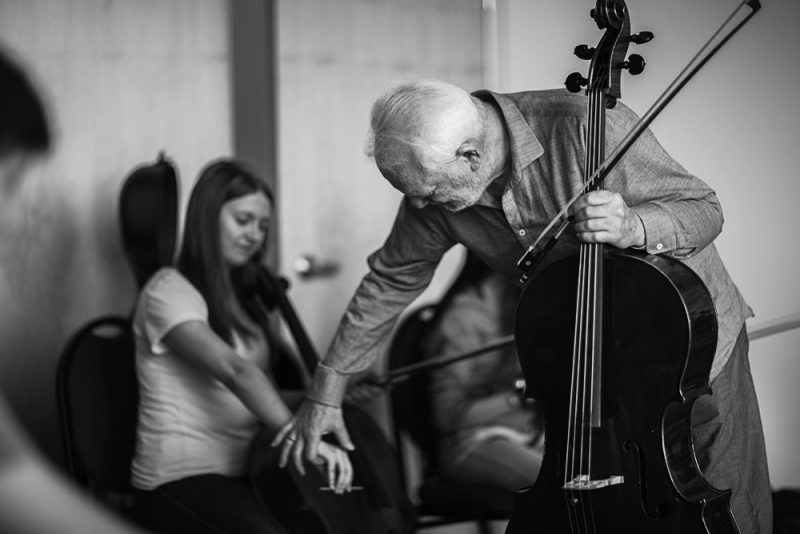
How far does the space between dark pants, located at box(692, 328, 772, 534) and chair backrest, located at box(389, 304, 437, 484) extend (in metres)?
0.95

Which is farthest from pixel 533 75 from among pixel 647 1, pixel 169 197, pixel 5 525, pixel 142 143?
pixel 5 525

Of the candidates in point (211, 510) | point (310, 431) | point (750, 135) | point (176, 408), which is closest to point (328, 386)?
point (310, 431)

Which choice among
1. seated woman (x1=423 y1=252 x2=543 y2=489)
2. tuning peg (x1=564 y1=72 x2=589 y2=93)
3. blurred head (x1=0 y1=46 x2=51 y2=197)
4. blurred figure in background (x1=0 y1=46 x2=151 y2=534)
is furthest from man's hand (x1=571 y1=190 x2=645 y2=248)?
blurred head (x1=0 y1=46 x2=51 y2=197)

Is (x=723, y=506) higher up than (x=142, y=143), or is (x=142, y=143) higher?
(x=142, y=143)

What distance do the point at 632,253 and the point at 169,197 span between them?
48.2 inches

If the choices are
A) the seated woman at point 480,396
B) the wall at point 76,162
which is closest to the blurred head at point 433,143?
the seated woman at point 480,396

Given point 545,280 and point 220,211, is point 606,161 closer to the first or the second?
point 545,280

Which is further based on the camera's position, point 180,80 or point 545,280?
point 180,80

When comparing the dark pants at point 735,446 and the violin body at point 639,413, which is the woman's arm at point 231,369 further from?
the dark pants at point 735,446

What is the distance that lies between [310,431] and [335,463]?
0.21 ft

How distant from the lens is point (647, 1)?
1701 mm

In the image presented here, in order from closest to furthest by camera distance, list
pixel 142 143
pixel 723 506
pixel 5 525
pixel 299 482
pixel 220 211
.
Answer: pixel 5 525 < pixel 723 506 < pixel 299 482 < pixel 220 211 < pixel 142 143

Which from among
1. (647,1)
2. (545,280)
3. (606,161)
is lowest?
(545,280)

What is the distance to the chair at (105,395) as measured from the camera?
191cm
